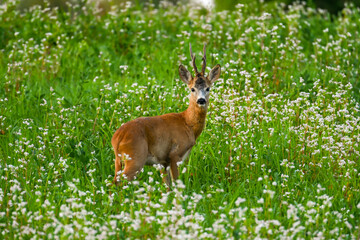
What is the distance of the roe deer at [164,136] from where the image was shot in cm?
632

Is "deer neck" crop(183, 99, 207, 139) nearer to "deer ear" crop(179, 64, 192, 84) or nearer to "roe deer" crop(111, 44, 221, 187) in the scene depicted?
"roe deer" crop(111, 44, 221, 187)

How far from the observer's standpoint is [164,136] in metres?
6.74

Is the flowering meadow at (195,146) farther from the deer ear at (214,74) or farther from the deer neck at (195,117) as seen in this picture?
the deer ear at (214,74)

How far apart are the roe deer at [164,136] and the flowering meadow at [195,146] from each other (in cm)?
18

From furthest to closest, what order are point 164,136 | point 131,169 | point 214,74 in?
point 214,74 < point 164,136 < point 131,169

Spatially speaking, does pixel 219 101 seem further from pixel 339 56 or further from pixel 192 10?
pixel 192 10

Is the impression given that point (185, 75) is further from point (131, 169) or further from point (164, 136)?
point (131, 169)

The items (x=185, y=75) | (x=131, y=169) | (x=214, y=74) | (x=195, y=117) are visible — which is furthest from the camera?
(x=214, y=74)

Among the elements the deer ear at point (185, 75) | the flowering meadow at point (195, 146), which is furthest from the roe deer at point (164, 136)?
the flowering meadow at point (195, 146)

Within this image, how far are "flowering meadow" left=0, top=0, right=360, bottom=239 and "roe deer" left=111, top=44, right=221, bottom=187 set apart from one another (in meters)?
0.18

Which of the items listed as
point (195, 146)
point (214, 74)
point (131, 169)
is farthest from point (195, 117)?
point (131, 169)

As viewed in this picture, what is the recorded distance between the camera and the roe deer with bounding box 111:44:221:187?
6320mm

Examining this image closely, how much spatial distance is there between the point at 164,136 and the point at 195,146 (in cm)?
92

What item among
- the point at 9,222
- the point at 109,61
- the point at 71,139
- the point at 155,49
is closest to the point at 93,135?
the point at 71,139
